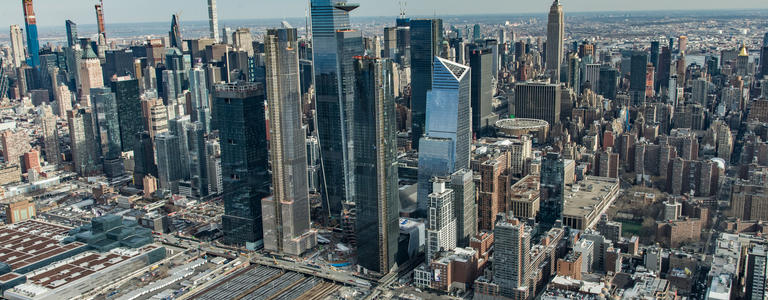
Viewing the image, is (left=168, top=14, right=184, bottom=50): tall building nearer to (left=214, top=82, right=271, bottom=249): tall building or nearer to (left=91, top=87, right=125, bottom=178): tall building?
(left=91, top=87, right=125, bottom=178): tall building

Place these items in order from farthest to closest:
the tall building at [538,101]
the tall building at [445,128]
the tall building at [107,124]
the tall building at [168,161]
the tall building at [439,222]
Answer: the tall building at [538,101] < the tall building at [107,124] < the tall building at [168,161] < the tall building at [445,128] < the tall building at [439,222]

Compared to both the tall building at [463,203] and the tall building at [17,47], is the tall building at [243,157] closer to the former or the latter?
the tall building at [463,203]

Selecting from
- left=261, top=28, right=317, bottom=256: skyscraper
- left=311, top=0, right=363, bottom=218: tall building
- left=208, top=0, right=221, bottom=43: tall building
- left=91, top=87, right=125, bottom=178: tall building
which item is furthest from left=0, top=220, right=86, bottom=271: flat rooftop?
left=208, top=0, right=221, bottom=43: tall building

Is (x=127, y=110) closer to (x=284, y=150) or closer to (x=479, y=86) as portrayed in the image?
(x=284, y=150)

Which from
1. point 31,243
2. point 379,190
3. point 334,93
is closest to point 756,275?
point 379,190

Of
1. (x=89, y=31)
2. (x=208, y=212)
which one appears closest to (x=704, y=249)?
(x=208, y=212)

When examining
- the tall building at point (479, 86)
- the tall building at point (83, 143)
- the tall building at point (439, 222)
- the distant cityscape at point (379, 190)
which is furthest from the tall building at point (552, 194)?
the tall building at point (83, 143)

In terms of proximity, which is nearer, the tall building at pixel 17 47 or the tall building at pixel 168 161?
the tall building at pixel 168 161
